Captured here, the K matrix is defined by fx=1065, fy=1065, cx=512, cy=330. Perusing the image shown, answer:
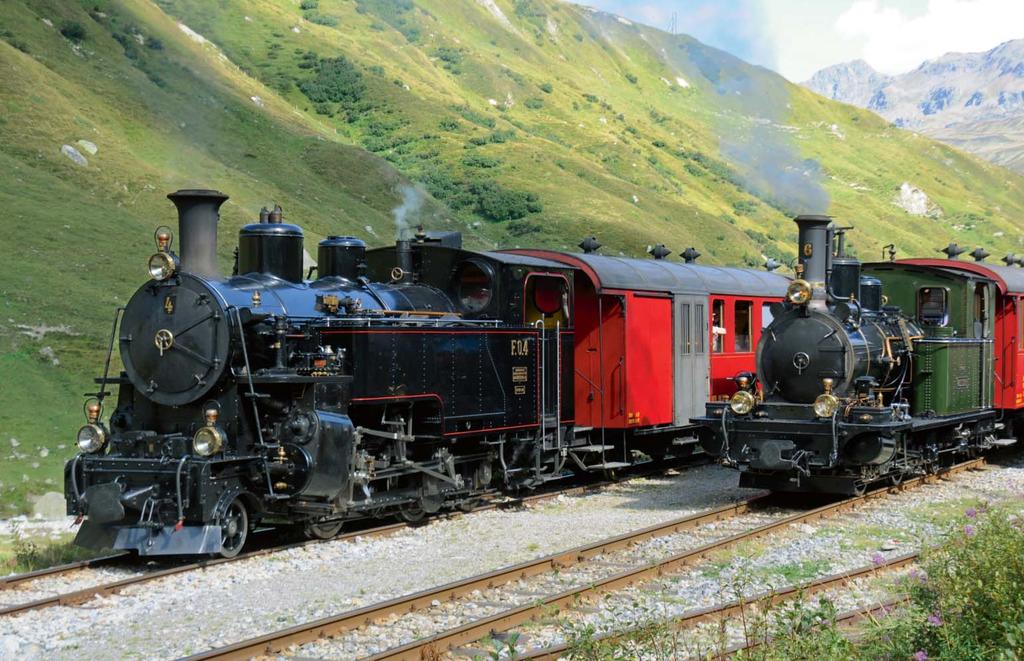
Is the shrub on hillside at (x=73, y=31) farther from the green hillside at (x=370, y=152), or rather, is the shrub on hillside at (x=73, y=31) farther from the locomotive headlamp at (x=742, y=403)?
the locomotive headlamp at (x=742, y=403)

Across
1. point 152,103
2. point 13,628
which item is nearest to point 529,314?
point 13,628

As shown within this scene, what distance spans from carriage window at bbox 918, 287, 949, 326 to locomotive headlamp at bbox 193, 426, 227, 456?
10601mm

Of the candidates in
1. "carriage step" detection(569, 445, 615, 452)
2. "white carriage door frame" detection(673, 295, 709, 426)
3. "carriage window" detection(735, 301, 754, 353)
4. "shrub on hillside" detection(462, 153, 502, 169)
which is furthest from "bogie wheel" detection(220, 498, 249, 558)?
"shrub on hillside" detection(462, 153, 502, 169)

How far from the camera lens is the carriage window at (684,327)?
632 inches

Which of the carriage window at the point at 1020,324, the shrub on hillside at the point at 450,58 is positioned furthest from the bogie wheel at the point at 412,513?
the shrub on hillside at the point at 450,58

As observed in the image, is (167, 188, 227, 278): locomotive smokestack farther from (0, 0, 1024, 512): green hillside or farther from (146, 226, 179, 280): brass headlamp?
(0, 0, 1024, 512): green hillside

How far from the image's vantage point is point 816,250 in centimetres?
1305

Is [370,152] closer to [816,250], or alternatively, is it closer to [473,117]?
[473,117]

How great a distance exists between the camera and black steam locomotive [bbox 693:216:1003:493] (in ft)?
40.5

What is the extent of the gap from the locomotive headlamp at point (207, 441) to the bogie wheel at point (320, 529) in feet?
5.16

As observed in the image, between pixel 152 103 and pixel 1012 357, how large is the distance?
99.2ft

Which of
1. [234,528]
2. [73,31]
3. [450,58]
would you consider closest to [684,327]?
[234,528]

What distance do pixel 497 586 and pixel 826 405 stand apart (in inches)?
206

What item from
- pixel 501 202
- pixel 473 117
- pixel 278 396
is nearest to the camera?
pixel 278 396
